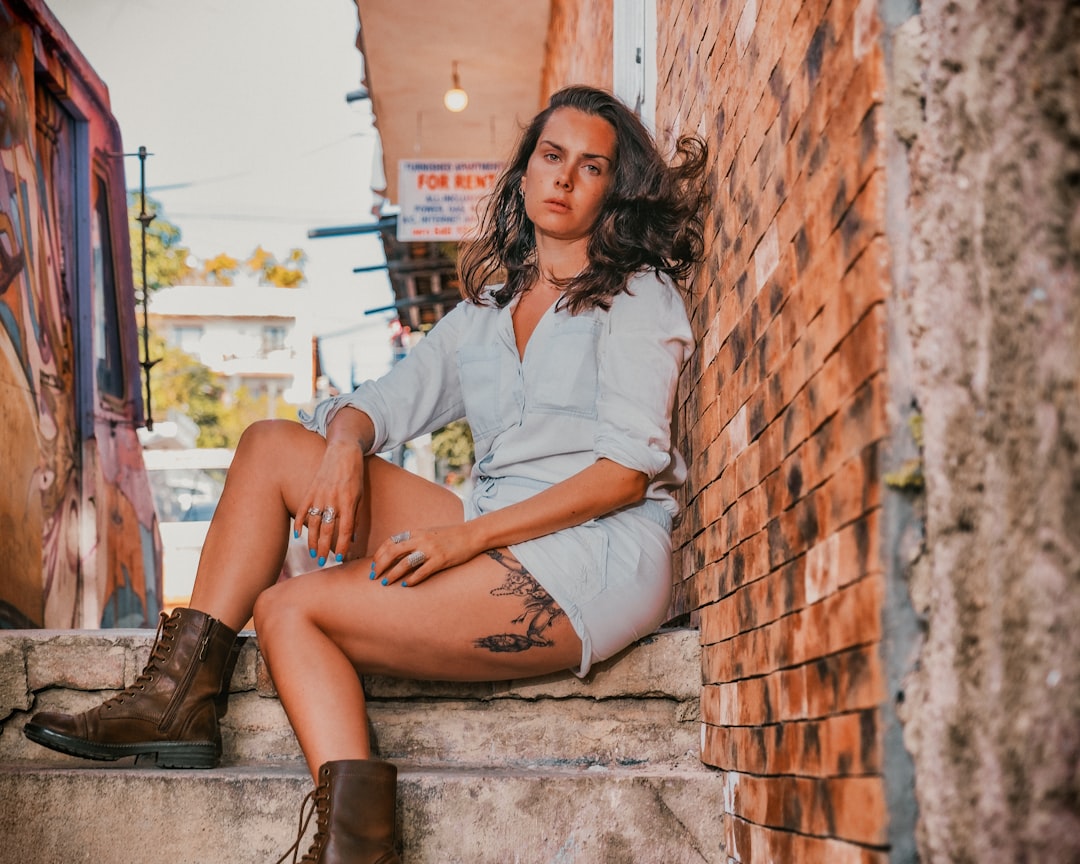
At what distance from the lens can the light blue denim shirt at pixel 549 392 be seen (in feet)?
7.55

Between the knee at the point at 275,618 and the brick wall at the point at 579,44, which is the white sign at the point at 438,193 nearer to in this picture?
the brick wall at the point at 579,44

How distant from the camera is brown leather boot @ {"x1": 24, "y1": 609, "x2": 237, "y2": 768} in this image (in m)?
2.21

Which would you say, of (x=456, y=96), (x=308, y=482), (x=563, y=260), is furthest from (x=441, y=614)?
(x=456, y=96)

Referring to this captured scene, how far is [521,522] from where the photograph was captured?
220cm

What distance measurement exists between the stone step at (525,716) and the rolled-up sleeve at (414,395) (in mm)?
555

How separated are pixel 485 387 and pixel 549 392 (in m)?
0.22

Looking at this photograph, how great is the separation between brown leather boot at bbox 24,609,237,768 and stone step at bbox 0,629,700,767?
6.5 inches

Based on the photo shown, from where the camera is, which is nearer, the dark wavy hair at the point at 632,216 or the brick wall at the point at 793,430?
the brick wall at the point at 793,430

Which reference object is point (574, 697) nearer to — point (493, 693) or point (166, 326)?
point (493, 693)

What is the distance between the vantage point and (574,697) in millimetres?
2453

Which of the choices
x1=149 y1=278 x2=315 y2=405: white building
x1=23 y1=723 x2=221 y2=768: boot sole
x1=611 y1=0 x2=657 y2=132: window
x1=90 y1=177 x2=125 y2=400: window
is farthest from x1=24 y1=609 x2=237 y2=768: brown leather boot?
x1=149 y1=278 x2=315 y2=405: white building

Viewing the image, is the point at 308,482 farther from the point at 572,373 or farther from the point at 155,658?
the point at 572,373

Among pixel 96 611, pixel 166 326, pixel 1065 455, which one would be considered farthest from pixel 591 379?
pixel 166 326

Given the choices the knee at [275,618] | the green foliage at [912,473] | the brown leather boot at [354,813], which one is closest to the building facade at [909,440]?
the green foliage at [912,473]
